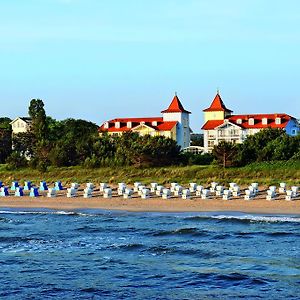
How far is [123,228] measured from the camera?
2836 cm

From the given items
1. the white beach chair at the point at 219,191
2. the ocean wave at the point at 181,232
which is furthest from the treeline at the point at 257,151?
the ocean wave at the point at 181,232

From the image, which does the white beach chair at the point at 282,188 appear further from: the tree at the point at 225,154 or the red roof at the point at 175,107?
the red roof at the point at 175,107

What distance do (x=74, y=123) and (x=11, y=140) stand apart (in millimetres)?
12628

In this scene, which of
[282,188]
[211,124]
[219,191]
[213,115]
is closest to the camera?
[219,191]

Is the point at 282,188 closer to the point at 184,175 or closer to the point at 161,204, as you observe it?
the point at 161,204

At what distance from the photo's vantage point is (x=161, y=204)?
35.3 metres

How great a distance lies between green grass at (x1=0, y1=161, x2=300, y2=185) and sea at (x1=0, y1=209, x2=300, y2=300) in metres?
12.4

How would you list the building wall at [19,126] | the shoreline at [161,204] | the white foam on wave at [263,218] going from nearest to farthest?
the white foam on wave at [263,218], the shoreline at [161,204], the building wall at [19,126]

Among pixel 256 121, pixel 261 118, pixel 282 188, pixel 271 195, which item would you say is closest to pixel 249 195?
pixel 271 195

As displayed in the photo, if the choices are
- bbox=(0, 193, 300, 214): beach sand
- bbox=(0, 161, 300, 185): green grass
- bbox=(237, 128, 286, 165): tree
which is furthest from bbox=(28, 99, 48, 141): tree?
bbox=(0, 193, 300, 214): beach sand

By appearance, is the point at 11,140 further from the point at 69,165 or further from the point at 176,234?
the point at 176,234

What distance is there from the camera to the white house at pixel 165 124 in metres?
81.1

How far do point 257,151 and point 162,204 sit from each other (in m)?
17.5

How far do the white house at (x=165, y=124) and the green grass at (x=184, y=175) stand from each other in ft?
88.4
